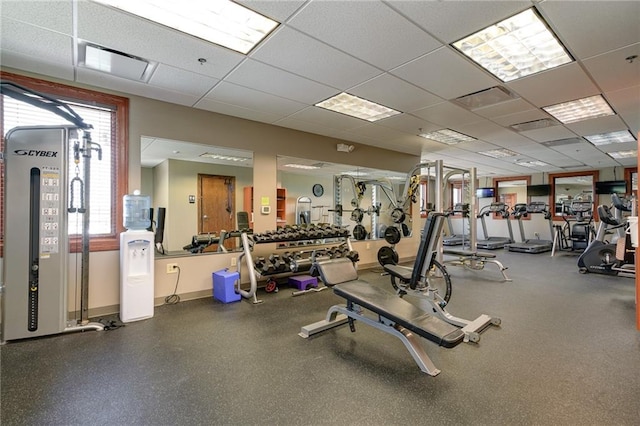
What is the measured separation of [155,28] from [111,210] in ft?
7.16

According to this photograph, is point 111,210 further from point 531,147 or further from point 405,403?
point 531,147

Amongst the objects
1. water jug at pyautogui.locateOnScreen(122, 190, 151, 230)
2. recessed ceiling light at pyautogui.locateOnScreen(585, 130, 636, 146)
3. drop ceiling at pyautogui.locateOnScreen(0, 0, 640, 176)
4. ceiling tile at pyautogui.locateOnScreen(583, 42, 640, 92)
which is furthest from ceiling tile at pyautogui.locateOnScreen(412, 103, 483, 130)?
water jug at pyautogui.locateOnScreen(122, 190, 151, 230)

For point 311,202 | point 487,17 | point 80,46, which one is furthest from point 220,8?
point 311,202

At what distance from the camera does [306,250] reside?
518 cm

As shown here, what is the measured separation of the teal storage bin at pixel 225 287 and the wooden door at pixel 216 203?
181 centimetres

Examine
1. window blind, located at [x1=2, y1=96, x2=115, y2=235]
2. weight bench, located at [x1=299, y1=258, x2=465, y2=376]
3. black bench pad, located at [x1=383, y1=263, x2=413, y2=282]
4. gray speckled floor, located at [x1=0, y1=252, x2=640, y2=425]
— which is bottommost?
gray speckled floor, located at [x1=0, y1=252, x2=640, y2=425]

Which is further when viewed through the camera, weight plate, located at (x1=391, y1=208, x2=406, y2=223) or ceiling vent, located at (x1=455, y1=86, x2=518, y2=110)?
weight plate, located at (x1=391, y1=208, x2=406, y2=223)

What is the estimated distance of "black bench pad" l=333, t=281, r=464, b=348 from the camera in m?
2.02

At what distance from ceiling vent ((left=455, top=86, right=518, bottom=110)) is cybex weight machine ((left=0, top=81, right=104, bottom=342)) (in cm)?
437

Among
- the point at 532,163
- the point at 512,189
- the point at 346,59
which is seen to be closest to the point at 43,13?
the point at 346,59

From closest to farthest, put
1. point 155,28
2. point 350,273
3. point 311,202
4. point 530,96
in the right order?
point 155,28
point 350,273
point 530,96
point 311,202

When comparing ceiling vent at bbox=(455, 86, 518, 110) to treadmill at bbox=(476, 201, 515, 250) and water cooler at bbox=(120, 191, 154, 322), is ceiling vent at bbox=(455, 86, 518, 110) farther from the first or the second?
treadmill at bbox=(476, 201, 515, 250)

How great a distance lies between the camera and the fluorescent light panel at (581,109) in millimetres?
3903

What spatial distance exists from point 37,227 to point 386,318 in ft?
10.8
